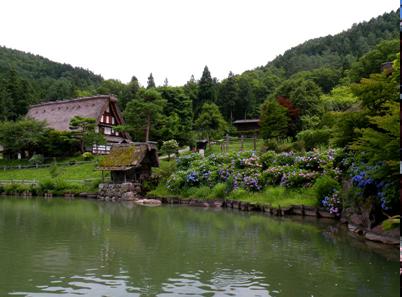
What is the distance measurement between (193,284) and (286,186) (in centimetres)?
1498

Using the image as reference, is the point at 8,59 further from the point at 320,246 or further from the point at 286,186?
the point at 320,246

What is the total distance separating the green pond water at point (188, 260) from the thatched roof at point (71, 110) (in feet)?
100

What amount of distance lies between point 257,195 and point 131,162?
9560 mm

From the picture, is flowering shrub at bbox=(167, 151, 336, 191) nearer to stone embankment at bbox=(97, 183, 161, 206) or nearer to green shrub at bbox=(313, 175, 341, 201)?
green shrub at bbox=(313, 175, 341, 201)

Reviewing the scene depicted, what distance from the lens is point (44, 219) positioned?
1662cm

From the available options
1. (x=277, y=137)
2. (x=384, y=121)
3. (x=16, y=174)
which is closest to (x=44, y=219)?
(x=384, y=121)

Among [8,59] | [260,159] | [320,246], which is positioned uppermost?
[8,59]

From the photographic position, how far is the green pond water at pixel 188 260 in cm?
742

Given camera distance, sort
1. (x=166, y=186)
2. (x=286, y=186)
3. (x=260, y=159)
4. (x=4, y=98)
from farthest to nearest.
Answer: (x=4, y=98) → (x=166, y=186) → (x=260, y=159) → (x=286, y=186)

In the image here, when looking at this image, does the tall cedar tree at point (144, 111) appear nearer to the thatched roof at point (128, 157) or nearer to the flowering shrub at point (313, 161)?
the thatched roof at point (128, 157)

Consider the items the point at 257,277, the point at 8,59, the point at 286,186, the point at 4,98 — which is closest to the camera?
the point at 257,277

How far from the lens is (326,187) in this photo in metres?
18.4

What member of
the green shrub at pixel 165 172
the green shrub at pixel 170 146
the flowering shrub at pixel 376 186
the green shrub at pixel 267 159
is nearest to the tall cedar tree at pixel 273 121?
the green shrub at pixel 170 146

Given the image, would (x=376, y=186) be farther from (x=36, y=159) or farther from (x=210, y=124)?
(x=210, y=124)
